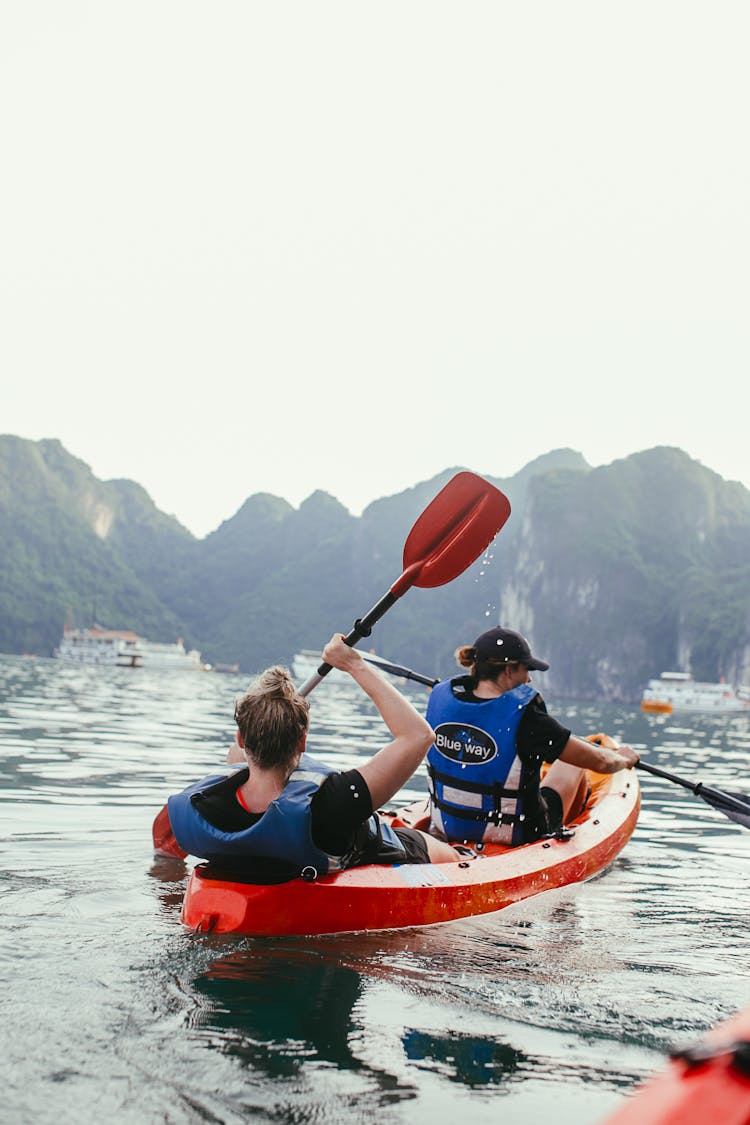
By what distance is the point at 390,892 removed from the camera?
4.01 metres

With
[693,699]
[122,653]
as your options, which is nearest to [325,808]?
[693,699]

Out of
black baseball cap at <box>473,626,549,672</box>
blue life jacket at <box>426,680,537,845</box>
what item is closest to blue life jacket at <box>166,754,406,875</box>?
blue life jacket at <box>426,680,537,845</box>

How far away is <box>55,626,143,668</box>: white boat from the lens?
83438 mm

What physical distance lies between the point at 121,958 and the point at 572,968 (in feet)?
5.27

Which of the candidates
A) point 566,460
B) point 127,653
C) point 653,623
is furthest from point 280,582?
point 127,653

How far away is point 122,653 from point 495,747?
81.4 metres

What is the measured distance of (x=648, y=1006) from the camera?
3.15m

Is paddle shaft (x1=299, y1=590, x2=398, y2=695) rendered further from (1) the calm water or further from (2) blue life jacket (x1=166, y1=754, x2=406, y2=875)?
(1) the calm water

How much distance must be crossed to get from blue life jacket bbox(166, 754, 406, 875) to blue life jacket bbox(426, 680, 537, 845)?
141 centimetres

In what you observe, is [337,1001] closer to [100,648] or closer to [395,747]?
[395,747]

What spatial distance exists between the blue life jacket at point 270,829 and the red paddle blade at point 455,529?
1.97 m

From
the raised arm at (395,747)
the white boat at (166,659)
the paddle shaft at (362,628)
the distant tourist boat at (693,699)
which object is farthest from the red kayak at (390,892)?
the white boat at (166,659)

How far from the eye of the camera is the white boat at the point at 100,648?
83438 mm

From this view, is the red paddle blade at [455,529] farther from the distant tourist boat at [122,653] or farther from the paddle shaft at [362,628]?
the distant tourist boat at [122,653]
